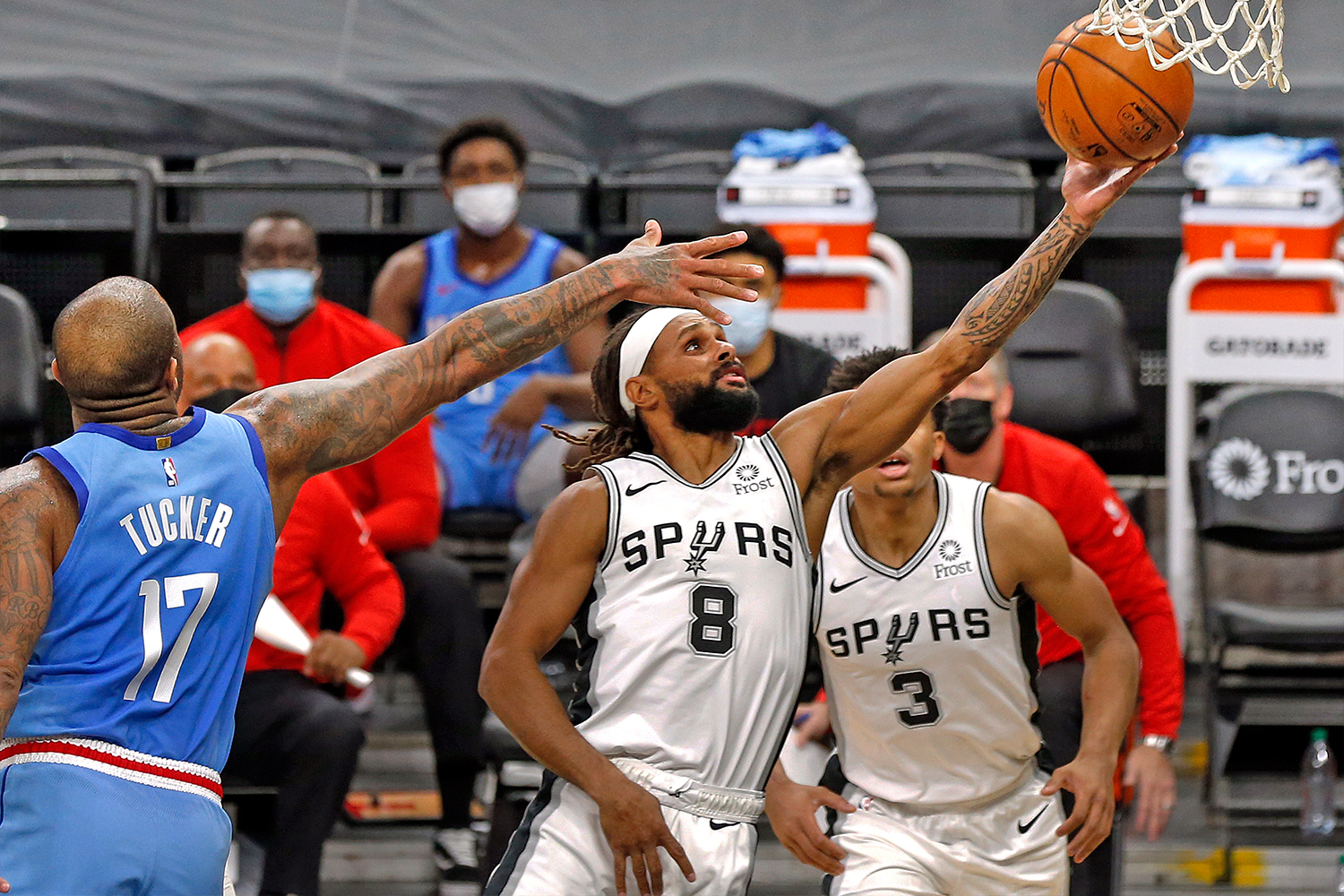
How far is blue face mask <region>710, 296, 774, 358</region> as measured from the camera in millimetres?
4961

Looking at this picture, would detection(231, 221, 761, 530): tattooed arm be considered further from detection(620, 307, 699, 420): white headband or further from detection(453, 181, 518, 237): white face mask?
detection(453, 181, 518, 237): white face mask

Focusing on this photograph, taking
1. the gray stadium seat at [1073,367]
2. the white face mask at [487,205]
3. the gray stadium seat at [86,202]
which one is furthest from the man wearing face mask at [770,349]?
the gray stadium seat at [86,202]

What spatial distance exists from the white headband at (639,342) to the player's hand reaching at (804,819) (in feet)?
3.02

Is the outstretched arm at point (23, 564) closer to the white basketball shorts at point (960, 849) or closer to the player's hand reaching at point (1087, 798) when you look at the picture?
the white basketball shorts at point (960, 849)

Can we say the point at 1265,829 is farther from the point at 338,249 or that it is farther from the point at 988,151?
the point at 338,249

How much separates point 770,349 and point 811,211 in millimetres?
878

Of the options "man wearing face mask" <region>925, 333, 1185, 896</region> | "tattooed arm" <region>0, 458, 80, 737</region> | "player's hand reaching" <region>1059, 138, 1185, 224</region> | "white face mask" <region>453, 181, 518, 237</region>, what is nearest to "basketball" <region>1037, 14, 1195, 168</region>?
"player's hand reaching" <region>1059, 138, 1185, 224</region>

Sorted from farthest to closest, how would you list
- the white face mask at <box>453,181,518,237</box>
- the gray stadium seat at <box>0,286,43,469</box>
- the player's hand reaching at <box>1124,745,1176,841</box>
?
1. the white face mask at <box>453,181,518,237</box>
2. the gray stadium seat at <box>0,286,43,469</box>
3. the player's hand reaching at <box>1124,745,1176,841</box>

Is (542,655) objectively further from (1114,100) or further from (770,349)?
(770,349)

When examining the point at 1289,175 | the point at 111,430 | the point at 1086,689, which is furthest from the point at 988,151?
the point at 111,430

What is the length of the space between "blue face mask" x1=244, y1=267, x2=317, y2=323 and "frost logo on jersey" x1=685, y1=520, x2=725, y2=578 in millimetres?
2563

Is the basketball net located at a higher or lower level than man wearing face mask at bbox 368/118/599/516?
higher

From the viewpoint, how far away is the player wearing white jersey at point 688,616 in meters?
3.23

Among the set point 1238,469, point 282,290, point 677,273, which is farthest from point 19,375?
point 1238,469
